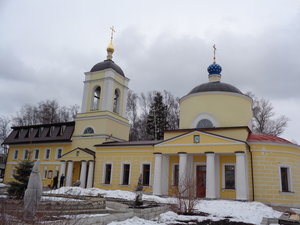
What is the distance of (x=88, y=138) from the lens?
27547mm

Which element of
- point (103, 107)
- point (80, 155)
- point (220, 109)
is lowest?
point (80, 155)

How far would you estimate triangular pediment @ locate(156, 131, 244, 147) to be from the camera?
18.6m

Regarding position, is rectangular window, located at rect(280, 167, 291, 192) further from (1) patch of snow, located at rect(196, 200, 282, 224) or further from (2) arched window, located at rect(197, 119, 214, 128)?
(2) arched window, located at rect(197, 119, 214, 128)

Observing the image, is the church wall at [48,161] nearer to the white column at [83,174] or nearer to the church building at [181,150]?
the church building at [181,150]

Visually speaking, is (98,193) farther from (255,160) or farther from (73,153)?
(255,160)

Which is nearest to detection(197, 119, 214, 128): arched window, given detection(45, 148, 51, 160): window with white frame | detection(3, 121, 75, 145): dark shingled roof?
detection(3, 121, 75, 145): dark shingled roof

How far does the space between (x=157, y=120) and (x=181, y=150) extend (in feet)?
→ 66.7

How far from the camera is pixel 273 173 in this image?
18453 mm

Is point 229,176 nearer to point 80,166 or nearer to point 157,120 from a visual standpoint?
point 80,166

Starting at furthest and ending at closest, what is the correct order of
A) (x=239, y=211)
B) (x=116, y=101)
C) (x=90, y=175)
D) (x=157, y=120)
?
1. (x=157, y=120)
2. (x=116, y=101)
3. (x=90, y=175)
4. (x=239, y=211)

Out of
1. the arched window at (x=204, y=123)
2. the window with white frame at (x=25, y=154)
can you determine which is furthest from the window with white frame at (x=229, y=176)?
the window with white frame at (x=25, y=154)

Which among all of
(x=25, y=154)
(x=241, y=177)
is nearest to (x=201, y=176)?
(x=241, y=177)

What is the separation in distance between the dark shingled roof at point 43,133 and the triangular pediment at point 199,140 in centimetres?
1298

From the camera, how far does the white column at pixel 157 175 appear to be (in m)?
20.0
